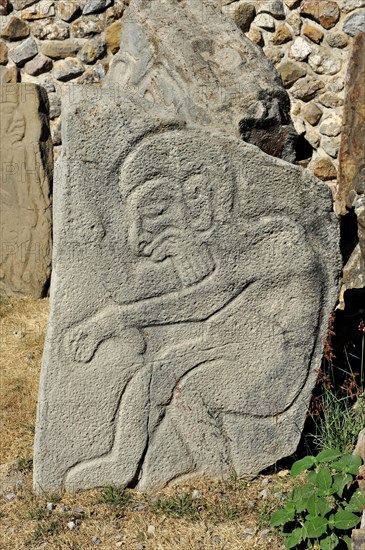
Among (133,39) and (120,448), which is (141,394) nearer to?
(120,448)

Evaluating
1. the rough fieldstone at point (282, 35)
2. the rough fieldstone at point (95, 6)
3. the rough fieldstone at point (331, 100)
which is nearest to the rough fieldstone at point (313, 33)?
the rough fieldstone at point (282, 35)

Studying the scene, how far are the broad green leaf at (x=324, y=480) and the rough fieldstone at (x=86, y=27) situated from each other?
4.27 metres

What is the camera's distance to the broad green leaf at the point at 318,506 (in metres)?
2.73

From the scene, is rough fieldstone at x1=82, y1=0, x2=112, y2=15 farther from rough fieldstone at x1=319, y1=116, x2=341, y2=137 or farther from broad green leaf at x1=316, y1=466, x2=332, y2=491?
broad green leaf at x1=316, y1=466, x2=332, y2=491

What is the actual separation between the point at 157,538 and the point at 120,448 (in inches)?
15.6

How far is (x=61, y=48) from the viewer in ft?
20.4

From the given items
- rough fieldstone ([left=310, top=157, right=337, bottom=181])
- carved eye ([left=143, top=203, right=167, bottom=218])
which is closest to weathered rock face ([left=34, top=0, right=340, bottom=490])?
carved eye ([left=143, top=203, right=167, bottom=218])

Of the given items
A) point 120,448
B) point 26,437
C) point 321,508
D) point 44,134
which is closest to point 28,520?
point 120,448

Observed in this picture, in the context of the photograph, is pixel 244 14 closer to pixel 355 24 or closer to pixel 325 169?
pixel 355 24

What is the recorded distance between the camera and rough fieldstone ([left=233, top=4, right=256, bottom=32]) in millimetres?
6020

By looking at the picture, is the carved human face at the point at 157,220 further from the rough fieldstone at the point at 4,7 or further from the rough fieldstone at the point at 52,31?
the rough fieldstone at the point at 4,7

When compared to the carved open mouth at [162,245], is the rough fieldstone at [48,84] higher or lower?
higher

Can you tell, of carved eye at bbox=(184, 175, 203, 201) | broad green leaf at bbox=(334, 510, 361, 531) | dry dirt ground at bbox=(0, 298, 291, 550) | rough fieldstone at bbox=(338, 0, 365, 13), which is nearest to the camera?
broad green leaf at bbox=(334, 510, 361, 531)

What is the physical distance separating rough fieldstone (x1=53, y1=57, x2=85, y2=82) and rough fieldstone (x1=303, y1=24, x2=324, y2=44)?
163 centimetres
